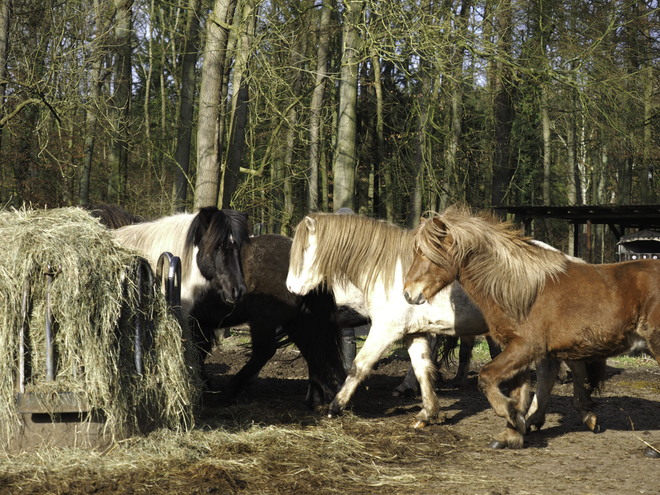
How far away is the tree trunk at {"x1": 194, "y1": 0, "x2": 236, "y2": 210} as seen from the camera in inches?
296

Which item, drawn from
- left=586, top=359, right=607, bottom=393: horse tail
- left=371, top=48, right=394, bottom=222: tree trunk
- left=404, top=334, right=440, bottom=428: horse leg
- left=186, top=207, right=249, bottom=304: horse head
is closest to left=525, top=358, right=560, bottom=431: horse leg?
left=586, top=359, right=607, bottom=393: horse tail

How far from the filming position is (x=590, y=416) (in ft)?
16.8

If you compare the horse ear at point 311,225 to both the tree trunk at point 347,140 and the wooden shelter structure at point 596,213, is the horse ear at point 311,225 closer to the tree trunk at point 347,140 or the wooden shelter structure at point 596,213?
the tree trunk at point 347,140

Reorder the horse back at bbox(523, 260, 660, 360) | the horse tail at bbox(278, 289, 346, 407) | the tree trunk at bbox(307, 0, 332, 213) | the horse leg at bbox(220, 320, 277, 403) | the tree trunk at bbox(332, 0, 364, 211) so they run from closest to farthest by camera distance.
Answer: the horse back at bbox(523, 260, 660, 360) < the horse leg at bbox(220, 320, 277, 403) < the horse tail at bbox(278, 289, 346, 407) < the tree trunk at bbox(332, 0, 364, 211) < the tree trunk at bbox(307, 0, 332, 213)

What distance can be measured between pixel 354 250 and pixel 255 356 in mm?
1489

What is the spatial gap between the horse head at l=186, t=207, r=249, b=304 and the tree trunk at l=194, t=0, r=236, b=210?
2.08 meters

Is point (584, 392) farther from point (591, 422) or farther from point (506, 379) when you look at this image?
point (506, 379)

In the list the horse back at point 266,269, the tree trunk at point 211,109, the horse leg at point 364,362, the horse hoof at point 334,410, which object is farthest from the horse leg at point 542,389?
the tree trunk at point 211,109

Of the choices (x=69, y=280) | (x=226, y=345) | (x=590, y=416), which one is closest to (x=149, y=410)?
(x=69, y=280)

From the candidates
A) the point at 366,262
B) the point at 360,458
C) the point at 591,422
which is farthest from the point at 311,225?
the point at 591,422

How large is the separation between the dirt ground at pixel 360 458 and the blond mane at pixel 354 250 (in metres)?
1.28

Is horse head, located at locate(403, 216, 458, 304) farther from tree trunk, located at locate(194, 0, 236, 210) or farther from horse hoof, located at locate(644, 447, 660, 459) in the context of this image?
tree trunk, located at locate(194, 0, 236, 210)

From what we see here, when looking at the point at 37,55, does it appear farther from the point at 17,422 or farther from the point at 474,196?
the point at 474,196

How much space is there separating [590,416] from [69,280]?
4.23 meters
